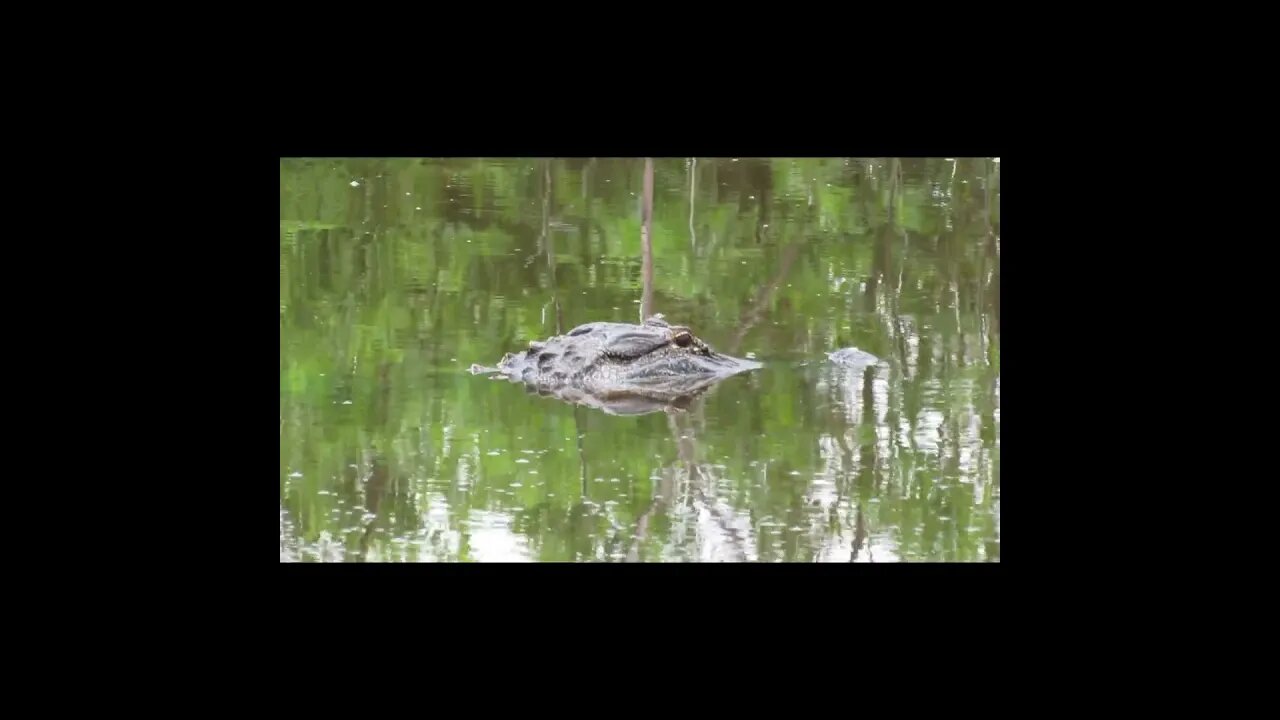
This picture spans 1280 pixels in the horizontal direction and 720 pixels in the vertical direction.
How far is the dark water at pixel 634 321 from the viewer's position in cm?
782

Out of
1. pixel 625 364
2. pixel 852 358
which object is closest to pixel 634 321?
pixel 625 364

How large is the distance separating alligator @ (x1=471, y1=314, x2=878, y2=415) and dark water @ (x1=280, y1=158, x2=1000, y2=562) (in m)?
0.12

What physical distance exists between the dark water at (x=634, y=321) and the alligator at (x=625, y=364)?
12 centimetres

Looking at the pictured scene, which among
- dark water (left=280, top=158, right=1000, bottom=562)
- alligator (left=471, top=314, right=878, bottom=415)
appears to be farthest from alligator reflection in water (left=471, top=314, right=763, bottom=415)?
dark water (left=280, top=158, right=1000, bottom=562)

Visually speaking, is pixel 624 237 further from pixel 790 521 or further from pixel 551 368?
pixel 790 521

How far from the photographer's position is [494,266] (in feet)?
33.5

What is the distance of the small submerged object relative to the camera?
9.43 metres

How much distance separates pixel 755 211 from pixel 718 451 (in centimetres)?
184

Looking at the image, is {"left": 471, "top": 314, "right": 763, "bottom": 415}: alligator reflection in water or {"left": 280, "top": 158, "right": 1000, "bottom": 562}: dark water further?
{"left": 471, "top": 314, "right": 763, "bottom": 415}: alligator reflection in water

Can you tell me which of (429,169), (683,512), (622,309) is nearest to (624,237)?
(622,309)

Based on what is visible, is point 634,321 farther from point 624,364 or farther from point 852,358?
point 852,358

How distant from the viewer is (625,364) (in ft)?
32.4

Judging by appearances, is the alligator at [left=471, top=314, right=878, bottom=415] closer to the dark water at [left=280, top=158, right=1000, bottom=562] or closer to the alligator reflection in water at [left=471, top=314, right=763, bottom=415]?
the alligator reflection in water at [left=471, top=314, right=763, bottom=415]

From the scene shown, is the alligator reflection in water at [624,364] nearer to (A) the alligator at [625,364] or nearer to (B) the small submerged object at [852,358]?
(A) the alligator at [625,364]
